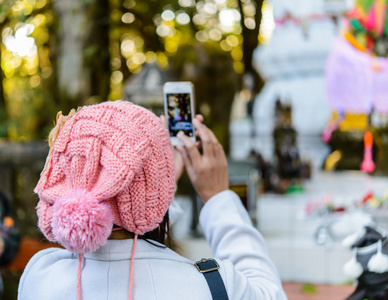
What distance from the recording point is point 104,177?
4.31ft

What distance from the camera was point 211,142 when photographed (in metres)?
1.77

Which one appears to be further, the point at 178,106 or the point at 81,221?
the point at 178,106

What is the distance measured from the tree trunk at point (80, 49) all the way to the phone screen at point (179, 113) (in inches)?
157

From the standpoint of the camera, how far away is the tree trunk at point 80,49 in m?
5.94

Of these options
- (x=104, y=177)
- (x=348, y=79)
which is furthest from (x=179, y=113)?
(x=348, y=79)

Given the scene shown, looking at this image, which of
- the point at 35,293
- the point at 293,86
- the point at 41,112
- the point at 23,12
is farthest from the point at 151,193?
the point at 41,112

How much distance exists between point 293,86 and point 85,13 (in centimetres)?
248

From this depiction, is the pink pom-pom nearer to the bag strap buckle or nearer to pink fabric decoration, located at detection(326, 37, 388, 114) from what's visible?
the bag strap buckle

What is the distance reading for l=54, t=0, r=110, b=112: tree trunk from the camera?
19.5 ft

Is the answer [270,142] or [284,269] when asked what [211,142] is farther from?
[270,142]

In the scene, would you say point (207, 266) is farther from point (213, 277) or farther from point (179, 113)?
Result: point (179, 113)

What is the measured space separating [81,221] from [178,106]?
844 mm

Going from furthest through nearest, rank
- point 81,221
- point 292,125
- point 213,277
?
point 292,125, point 213,277, point 81,221

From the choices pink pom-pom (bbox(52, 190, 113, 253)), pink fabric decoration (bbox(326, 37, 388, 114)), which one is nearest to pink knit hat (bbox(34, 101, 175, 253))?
pink pom-pom (bbox(52, 190, 113, 253))
